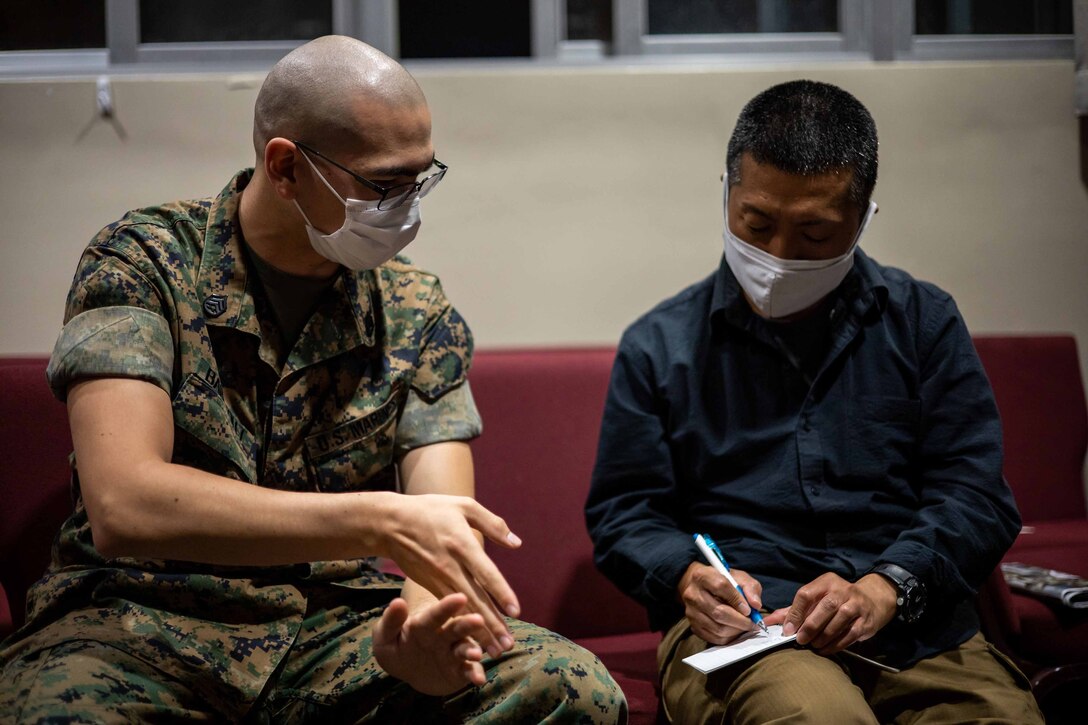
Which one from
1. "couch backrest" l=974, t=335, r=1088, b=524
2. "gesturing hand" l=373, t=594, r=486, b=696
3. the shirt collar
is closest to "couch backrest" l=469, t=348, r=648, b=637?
the shirt collar

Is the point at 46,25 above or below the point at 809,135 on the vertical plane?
above

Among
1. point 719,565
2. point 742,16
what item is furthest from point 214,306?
point 742,16

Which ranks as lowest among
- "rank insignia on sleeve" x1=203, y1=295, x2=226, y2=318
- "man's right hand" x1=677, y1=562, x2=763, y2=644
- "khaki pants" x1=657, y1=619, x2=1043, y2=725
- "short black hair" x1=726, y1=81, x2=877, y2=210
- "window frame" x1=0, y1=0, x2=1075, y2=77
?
"khaki pants" x1=657, y1=619, x2=1043, y2=725

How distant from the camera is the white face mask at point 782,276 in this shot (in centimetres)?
179

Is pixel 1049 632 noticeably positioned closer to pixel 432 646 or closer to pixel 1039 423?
pixel 1039 423

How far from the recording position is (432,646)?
4.46 ft

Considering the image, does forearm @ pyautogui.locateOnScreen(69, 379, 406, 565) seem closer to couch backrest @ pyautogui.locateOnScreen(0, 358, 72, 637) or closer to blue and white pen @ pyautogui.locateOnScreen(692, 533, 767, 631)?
blue and white pen @ pyautogui.locateOnScreen(692, 533, 767, 631)

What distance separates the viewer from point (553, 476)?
2344mm

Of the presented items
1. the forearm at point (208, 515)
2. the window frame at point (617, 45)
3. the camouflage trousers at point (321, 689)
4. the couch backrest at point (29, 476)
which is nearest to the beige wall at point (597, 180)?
the window frame at point (617, 45)

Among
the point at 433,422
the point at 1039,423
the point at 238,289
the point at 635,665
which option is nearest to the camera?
the point at 238,289

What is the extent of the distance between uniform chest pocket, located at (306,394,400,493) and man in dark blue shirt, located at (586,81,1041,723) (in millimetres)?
408

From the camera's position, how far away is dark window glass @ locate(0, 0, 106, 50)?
275 centimetres

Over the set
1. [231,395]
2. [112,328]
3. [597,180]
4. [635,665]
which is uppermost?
[597,180]

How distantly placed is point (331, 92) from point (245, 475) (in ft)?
2.08
